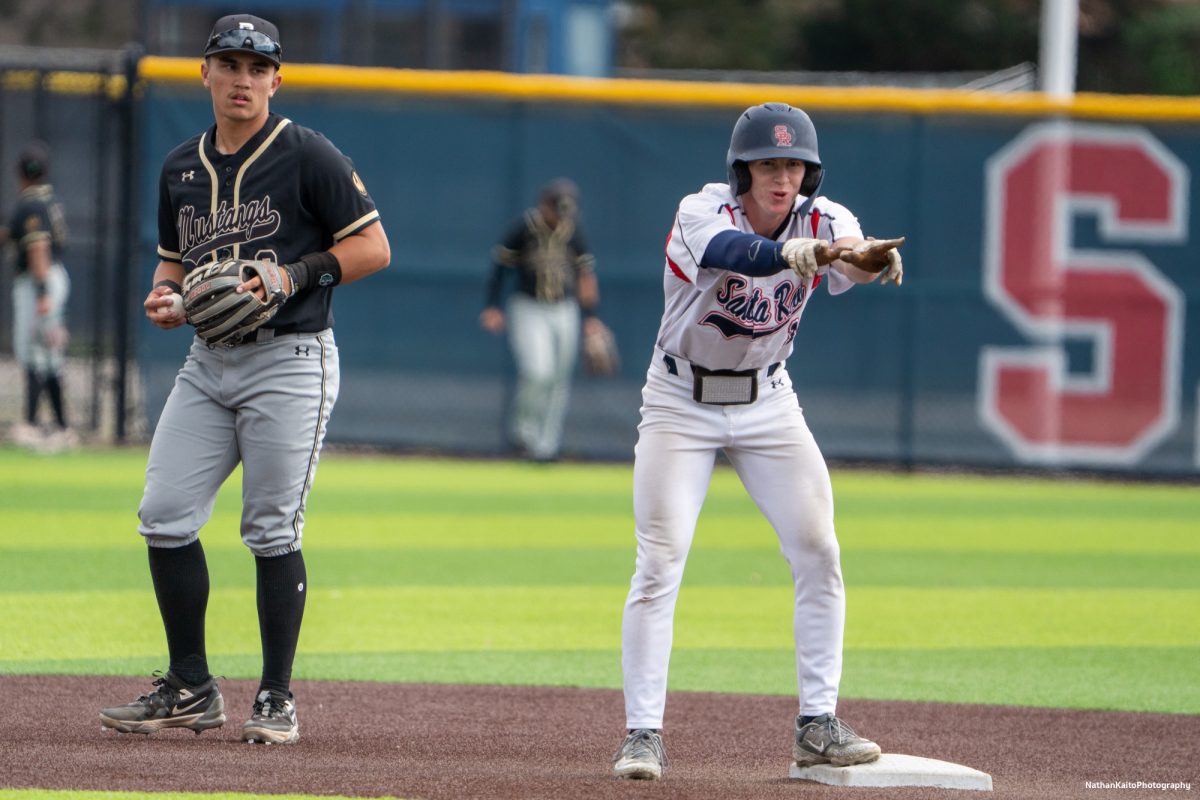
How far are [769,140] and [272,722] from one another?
228 cm

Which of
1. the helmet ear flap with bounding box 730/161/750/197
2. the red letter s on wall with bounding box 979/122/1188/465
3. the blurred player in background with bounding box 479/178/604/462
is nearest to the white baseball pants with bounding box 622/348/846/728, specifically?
the helmet ear flap with bounding box 730/161/750/197

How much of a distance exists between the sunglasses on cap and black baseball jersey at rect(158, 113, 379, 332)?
257mm

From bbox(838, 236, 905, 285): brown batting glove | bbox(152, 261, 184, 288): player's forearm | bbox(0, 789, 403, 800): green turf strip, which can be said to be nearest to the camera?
bbox(0, 789, 403, 800): green turf strip

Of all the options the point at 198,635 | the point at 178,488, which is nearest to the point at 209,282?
the point at 178,488

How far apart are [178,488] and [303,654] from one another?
1889 mm

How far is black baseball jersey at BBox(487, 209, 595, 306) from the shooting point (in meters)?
13.7

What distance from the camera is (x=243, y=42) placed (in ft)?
17.5

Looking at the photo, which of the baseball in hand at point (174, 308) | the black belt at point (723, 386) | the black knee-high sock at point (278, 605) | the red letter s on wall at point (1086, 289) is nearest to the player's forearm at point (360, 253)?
the baseball in hand at point (174, 308)

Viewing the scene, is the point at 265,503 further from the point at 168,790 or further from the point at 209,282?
the point at 168,790

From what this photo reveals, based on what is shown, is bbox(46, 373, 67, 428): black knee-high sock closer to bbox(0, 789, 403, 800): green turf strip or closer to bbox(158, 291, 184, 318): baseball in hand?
bbox(158, 291, 184, 318): baseball in hand

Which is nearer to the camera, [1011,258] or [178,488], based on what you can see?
[178,488]

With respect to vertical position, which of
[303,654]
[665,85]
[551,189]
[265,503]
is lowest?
[303,654]

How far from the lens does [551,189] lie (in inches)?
533

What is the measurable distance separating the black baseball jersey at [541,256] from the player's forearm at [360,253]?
26.9 feet
